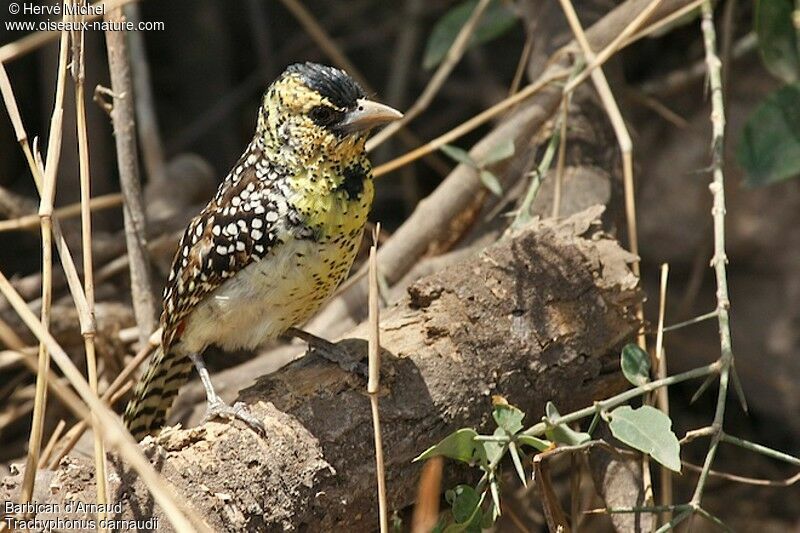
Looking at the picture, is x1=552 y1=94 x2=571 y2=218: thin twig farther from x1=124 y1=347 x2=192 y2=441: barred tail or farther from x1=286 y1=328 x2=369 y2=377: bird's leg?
x1=124 y1=347 x2=192 y2=441: barred tail

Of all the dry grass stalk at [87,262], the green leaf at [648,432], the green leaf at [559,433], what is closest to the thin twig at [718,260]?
the green leaf at [648,432]

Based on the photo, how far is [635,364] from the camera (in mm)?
2393

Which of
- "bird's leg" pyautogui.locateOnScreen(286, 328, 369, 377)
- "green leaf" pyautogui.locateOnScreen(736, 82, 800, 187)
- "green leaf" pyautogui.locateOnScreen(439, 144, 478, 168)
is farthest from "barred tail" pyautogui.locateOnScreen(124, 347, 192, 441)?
"green leaf" pyautogui.locateOnScreen(736, 82, 800, 187)

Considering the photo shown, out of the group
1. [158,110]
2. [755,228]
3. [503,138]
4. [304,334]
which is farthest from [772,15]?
[158,110]

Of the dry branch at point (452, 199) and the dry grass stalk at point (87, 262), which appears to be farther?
the dry branch at point (452, 199)

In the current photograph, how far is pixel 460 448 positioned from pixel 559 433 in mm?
213

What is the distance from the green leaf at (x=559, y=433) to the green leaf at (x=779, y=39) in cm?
172

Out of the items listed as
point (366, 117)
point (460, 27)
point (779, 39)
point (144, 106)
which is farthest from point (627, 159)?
point (144, 106)

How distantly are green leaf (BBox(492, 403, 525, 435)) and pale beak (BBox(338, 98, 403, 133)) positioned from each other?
80 centimetres

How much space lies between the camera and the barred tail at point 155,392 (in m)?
2.97

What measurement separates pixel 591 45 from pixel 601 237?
0.88 meters

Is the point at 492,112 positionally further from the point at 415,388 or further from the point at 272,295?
the point at 415,388

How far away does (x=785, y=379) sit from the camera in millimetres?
4203

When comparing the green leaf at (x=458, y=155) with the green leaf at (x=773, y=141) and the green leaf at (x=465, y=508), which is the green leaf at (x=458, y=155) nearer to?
the green leaf at (x=773, y=141)
